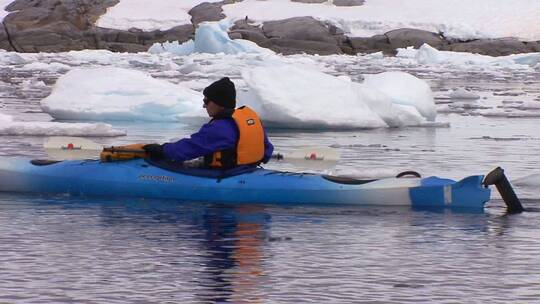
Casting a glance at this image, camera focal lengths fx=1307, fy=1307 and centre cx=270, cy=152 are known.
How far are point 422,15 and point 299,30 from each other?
19.1 feet

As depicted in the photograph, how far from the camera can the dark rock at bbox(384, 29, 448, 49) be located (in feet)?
144

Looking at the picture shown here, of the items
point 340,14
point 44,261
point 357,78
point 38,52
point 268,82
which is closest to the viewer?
point 44,261

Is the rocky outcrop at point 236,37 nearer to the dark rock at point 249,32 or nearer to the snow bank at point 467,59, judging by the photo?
the dark rock at point 249,32

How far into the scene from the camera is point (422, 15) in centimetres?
4734

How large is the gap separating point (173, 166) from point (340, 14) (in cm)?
3859

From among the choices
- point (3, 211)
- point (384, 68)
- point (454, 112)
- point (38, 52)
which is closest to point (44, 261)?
point (3, 211)

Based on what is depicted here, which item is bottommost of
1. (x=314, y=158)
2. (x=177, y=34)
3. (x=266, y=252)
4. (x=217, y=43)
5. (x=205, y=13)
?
(x=266, y=252)

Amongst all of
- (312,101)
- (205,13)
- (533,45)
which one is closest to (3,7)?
(205,13)

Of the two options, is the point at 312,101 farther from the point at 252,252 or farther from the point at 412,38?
the point at 412,38

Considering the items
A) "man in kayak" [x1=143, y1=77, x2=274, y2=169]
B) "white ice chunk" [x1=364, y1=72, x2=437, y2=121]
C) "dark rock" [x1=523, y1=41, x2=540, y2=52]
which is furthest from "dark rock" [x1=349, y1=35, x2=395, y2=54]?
"man in kayak" [x1=143, y1=77, x2=274, y2=169]

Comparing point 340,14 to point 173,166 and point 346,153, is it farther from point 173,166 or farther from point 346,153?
point 173,166

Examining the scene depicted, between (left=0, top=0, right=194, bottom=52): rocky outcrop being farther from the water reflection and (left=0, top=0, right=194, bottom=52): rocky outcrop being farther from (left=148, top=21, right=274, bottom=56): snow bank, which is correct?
the water reflection

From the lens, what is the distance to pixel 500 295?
539 cm

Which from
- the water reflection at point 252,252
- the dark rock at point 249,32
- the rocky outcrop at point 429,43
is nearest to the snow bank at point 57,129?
the water reflection at point 252,252
